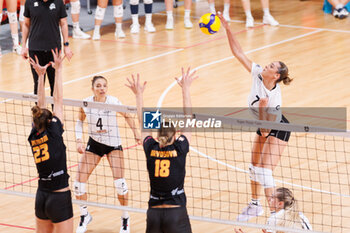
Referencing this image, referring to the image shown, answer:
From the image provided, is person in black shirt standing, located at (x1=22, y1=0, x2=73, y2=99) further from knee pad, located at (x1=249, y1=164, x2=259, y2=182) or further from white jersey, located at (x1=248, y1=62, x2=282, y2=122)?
knee pad, located at (x1=249, y1=164, x2=259, y2=182)

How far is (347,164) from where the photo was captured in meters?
10.1

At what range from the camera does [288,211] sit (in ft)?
23.5

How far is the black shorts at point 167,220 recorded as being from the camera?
637cm

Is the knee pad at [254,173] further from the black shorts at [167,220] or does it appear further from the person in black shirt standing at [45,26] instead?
the person in black shirt standing at [45,26]

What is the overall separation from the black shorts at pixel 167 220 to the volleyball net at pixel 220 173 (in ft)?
4.15

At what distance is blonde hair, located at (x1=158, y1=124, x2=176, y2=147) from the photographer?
250 inches

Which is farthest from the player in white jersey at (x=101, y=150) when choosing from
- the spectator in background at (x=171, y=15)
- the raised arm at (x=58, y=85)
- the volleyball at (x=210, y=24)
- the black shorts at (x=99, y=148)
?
the spectator in background at (x=171, y=15)

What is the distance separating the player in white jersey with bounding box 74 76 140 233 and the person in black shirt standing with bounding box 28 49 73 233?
1.28 m

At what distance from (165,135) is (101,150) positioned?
2199 millimetres

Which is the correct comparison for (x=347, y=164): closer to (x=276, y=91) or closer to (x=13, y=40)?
(x=276, y=91)

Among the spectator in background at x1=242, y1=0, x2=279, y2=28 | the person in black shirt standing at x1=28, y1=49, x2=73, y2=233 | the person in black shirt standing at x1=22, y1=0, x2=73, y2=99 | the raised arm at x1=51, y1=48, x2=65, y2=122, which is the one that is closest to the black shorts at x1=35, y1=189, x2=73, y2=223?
the person in black shirt standing at x1=28, y1=49, x2=73, y2=233

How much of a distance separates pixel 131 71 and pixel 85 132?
3.77m

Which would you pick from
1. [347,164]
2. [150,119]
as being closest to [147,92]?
[347,164]

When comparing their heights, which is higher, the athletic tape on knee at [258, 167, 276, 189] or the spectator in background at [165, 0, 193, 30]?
the spectator in background at [165, 0, 193, 30]
